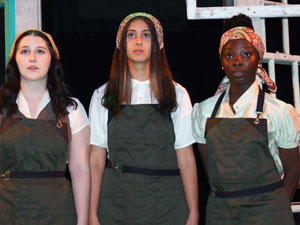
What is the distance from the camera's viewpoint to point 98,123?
2480mm

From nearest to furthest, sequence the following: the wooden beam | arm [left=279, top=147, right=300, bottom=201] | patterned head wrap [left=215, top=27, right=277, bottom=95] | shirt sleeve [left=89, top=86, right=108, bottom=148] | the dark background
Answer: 1. arm [left=279, top=147, right=300, bottom=201]
2. patterned head wrap [left=215, top=27, right=277, bottom=95]
3. shirt sleeve [left=89, top=86, right=108, bottom=148]
4. the wooden beam
5. the dark background

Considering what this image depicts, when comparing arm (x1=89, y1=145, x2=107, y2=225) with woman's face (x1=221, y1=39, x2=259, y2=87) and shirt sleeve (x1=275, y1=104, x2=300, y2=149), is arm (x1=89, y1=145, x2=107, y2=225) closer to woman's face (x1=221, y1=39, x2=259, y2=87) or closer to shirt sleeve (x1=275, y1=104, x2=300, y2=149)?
woman's face (x1=221, y1=39, x2=259, y2=87)

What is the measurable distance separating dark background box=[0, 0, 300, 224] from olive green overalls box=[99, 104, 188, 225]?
2524 mm

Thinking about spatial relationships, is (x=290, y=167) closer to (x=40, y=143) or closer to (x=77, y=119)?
(x=77, y=119)

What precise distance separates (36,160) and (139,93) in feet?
2.10

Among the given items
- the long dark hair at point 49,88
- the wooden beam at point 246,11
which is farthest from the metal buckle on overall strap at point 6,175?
the wooden beam at point 246,11

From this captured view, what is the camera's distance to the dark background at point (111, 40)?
502 cm

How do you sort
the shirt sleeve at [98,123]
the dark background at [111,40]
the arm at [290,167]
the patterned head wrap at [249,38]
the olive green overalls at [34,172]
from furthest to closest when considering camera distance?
1. the dark background at [111,40]
2. the shirt sleeve at [98,123]
3. the patterned head wrap at [249,38]
4. the arm at [290,167]
5. the olive green overalls at [34,172]

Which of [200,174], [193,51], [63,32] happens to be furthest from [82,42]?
[200,174]

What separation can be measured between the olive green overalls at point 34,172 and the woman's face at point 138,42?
1.69 ft

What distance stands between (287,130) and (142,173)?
715 mm

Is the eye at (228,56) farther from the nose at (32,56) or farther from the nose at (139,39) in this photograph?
the nose at (32,56)

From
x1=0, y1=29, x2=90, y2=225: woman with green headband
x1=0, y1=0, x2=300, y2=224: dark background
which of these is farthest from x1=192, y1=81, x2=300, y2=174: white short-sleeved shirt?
x1=0, y1=0, x2=300, y2=224: dark background

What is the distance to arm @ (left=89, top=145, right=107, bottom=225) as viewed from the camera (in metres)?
2.38
